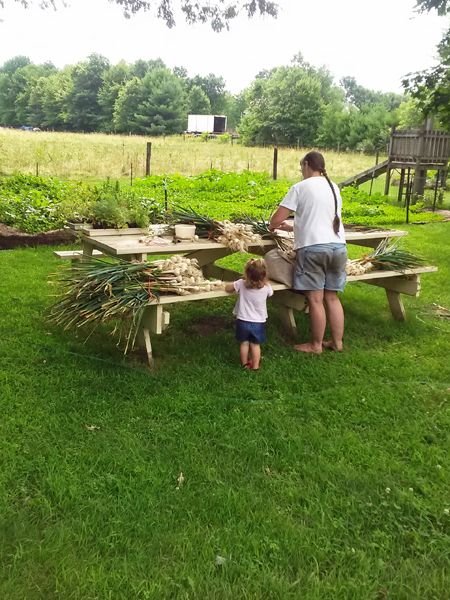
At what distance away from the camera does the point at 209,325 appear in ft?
18.0

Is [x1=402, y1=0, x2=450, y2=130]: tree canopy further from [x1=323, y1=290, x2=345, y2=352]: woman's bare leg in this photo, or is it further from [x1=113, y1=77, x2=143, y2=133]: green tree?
[x1=113, y1=77, x2=143, y2=133]: green tree

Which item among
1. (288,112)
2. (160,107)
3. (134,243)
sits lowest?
(134,243)

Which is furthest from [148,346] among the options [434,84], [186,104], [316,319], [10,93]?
[10,93]

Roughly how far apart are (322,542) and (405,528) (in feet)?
1.41

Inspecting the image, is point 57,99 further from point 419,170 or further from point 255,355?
point 255,355

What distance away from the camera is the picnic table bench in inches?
175

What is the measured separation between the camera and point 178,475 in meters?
3.14

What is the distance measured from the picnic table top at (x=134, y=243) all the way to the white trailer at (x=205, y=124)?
58.5 metres

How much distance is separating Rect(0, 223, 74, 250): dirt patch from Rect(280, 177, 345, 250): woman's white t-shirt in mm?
4202

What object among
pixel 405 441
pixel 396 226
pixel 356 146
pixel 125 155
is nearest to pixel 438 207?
pixel 396 226

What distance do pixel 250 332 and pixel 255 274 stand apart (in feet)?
1.39

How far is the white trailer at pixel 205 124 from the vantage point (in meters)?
62.9

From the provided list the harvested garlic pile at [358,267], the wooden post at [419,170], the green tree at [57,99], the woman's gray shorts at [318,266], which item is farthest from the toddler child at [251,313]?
the green tree at [57,99]

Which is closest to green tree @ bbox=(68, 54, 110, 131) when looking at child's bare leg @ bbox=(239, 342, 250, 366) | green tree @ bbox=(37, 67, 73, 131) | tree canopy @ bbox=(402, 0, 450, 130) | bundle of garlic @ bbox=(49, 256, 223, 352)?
green tree @ bbox=(37, 67, 73, 131)
